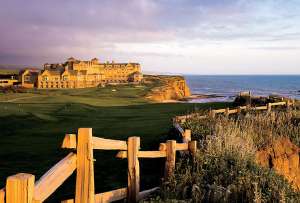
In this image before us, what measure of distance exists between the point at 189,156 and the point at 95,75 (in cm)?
11602

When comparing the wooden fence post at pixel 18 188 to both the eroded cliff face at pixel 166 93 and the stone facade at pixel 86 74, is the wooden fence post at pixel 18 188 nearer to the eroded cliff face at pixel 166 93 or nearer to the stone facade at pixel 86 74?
the eroded cliff face at pixel 166 93

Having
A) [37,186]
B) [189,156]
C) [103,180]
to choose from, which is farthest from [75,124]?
[37,186]

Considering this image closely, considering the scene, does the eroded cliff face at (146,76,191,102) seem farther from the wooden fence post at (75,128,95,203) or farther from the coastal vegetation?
the wooden fence post at (75,128,95,203)

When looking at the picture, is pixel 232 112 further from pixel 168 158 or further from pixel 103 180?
pixel 168 158

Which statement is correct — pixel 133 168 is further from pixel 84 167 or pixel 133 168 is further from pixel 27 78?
pixel 27 78

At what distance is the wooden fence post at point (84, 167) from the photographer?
6430 mm

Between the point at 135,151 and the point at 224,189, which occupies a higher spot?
the point at 135,151

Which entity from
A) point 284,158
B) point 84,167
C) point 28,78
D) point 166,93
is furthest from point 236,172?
point 28,78

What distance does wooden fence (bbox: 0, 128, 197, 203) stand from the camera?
14.3 ft

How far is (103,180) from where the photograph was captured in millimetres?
11891

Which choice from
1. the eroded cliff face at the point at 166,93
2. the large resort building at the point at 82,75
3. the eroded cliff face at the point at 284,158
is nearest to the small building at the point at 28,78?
the large resort building at the point at 82,75

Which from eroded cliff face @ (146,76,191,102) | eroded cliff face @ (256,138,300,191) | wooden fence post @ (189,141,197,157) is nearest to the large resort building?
eroded cliff face @ (146,76,191,102)

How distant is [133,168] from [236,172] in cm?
217

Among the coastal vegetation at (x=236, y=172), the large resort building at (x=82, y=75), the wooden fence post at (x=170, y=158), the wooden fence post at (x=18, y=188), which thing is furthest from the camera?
the large resort building at (x=82, y=75)
